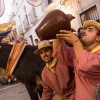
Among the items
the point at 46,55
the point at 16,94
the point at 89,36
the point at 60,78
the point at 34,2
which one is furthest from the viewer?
the point at 34,2

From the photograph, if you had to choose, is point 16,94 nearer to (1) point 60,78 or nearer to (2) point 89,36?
(1) point 60,78

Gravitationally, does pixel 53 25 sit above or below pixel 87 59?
above

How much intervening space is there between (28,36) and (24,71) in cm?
2066

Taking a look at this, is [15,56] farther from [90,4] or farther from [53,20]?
[90,4]

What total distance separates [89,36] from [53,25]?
32 centimetres

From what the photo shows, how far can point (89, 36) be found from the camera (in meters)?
1.43

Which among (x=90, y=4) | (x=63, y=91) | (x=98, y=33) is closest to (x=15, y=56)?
(x=63, y=91)

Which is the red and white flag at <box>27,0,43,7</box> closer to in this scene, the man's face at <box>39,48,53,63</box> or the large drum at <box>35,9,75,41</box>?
the man's face at <box>39,48,53,63</box>

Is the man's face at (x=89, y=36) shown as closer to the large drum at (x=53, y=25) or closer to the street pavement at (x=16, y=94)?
the large drum at (x=53, y=25)

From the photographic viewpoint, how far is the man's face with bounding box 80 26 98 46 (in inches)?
55.9

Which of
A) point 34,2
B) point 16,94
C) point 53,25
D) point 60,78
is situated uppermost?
point 34,2

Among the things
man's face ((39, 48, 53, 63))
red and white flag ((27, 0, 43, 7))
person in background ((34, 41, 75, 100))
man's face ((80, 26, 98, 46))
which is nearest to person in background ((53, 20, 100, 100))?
man's face ((80, 26, 98, 46))

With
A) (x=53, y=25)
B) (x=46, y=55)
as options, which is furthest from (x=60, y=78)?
(x=53, y=25)

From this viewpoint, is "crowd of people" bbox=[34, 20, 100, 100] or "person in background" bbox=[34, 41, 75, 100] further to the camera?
"person in background" bbox=[34, 41, 75, 100]
